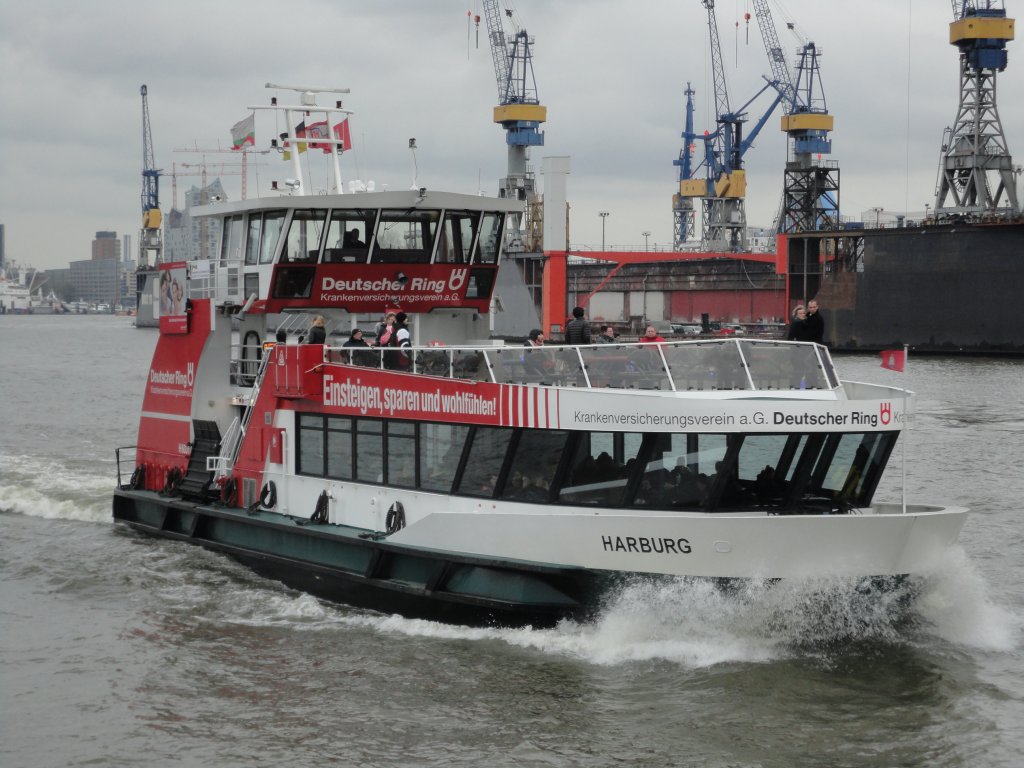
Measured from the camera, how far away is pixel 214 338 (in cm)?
1736

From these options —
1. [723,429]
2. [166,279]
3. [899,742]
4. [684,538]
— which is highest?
[166,279]

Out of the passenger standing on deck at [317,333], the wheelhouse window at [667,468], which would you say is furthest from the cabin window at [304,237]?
the wheelhouse window at [667,468]

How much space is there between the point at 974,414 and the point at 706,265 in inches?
1928

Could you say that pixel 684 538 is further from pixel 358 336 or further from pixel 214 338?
pixel 214 338

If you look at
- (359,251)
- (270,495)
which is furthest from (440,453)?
(359,251)

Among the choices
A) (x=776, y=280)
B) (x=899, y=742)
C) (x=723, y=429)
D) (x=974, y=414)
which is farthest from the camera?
(x=776, y=280)

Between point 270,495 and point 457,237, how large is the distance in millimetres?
4227

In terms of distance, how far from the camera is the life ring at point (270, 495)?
52.7ft

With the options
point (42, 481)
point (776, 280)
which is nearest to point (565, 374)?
point (42, 481)

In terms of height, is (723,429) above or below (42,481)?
above

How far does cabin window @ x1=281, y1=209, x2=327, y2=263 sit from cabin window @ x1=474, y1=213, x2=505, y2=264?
2207 millimetres

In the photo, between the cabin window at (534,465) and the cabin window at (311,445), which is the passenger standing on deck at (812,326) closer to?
the cabin window at (534,465)

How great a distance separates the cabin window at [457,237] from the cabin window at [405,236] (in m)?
0.15

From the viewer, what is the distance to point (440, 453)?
1373 centimetres
